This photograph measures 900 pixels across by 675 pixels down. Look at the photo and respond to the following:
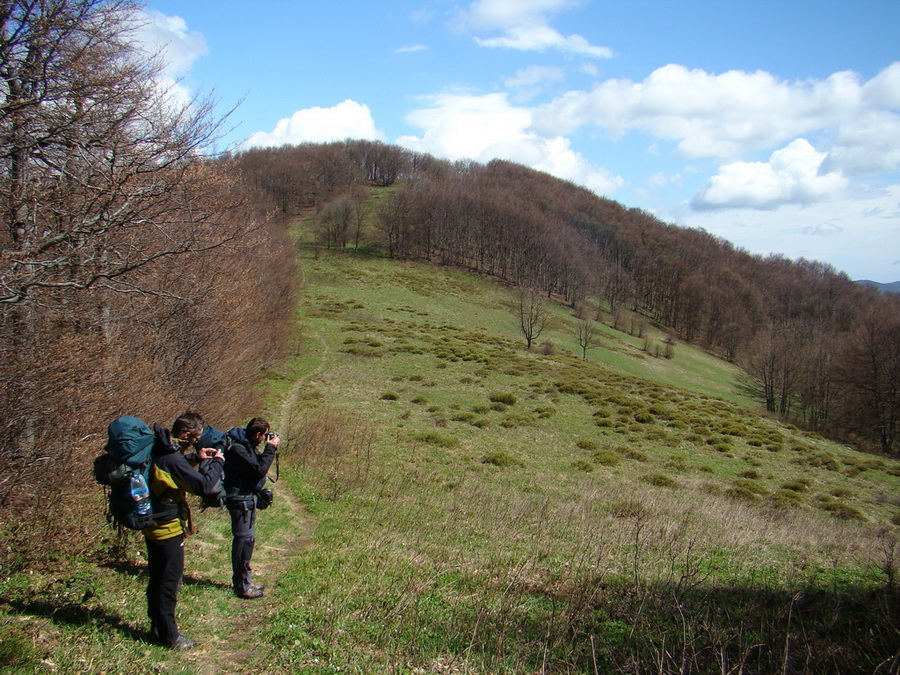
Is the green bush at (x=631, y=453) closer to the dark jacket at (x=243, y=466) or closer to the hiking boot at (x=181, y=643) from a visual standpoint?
the dark jacket at (x=243, y=466)

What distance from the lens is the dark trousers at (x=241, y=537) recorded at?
5.52 m

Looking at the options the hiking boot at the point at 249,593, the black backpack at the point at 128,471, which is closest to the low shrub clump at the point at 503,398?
the hiking boot at the point at 249,593

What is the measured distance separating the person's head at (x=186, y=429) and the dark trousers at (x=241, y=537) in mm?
1130

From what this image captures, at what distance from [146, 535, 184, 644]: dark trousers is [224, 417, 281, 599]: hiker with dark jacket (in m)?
1.06

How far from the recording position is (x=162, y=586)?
170 inches

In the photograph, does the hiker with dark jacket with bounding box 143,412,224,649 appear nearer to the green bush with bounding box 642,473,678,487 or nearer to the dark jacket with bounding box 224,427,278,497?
the dark jacket with bounding box 224,427,278,497

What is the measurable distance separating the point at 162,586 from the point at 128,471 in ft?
3.61

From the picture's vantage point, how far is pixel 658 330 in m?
89.8

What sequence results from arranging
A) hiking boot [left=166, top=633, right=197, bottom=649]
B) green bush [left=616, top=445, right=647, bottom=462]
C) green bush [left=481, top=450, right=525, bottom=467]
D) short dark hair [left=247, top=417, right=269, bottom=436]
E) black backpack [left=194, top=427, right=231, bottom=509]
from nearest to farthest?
hiking boot [left=166, top=633, right=197, bottom=649], black backpack [left=194, top=427, right=231, bottom=509], short dark hair [left=247, top=417, right=269, bottom=436], green bush [left=481, top=450, right=525, bottom=467], green bush [left=616, top=445, right=647, bottom=462]

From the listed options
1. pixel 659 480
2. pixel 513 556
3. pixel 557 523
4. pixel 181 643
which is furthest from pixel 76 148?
pixel 659 480

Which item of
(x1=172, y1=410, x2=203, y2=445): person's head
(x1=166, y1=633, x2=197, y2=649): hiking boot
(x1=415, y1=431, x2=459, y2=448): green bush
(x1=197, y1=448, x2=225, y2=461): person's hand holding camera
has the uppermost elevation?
(x1=172, y1=410, x2=203, y2=445): person's head

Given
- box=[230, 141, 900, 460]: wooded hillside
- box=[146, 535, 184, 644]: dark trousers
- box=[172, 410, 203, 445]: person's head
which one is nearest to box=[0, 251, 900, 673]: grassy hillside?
box=[146, 535, 184, 644]: dark trousers

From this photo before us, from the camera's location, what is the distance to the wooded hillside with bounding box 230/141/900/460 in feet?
161

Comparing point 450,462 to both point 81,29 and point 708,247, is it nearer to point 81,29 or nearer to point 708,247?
point 81,29
